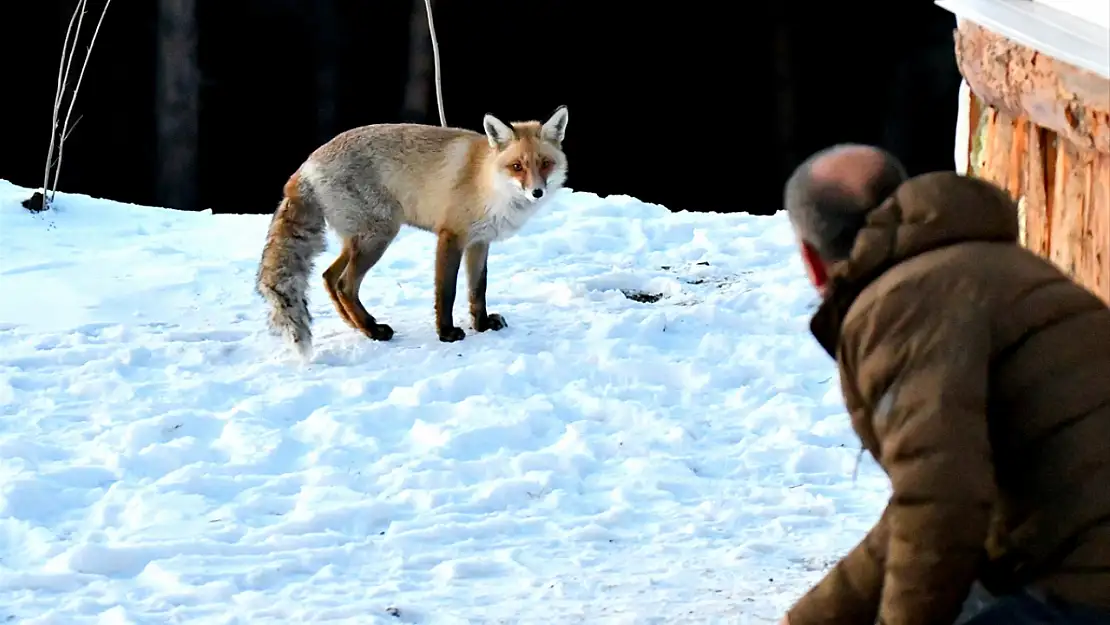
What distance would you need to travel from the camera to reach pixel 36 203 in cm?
816

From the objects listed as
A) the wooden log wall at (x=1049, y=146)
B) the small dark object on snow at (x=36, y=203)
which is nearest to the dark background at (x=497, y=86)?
the small dark object on snow at (x=36, y=203)

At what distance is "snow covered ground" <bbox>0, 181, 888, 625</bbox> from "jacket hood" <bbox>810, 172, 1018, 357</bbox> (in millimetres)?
1730

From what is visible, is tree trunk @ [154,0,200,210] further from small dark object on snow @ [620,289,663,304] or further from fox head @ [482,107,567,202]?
fox head @ [482,107,567,202]

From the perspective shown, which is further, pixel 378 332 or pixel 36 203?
pixel 36 203

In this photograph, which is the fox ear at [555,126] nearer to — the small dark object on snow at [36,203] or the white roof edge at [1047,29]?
the white roof edge at [1047,29]

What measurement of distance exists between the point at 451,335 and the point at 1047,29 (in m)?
3.48

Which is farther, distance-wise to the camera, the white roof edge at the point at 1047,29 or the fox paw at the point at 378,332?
the fox paw at the point at 378,332

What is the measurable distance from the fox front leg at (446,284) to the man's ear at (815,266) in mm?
3928

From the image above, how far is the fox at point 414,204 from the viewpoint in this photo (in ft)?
20.5

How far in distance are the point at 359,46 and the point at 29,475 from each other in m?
10.6

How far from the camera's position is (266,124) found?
14352 mm

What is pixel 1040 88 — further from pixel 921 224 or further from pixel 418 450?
pixel 418 450

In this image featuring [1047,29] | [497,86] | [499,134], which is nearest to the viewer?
[1047,29]

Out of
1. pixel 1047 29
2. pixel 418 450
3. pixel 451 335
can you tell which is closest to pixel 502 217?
pixel 451 335
